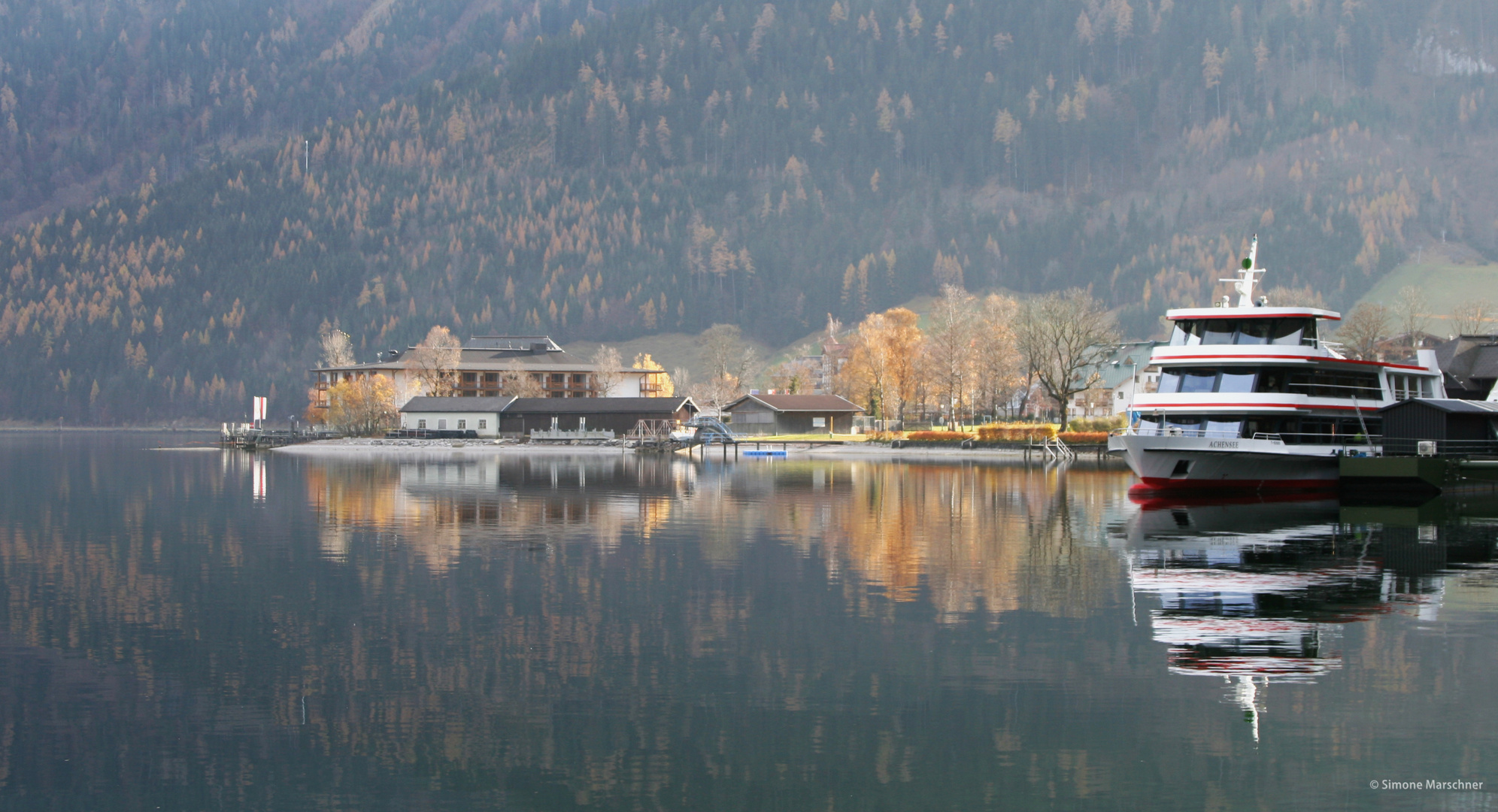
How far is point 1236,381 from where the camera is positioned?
57.8 meters

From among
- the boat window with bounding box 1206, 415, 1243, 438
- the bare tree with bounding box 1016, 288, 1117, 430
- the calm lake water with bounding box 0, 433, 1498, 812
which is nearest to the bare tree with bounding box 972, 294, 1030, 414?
the bare tree with bounding box 1016, 288, 1117, 430

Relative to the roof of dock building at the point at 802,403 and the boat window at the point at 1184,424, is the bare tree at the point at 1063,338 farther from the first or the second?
the boat window at the point at 1184,424

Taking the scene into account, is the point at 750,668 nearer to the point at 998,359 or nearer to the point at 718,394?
the point at 998,359

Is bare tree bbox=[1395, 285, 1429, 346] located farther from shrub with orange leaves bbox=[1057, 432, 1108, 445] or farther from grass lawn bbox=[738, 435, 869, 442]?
grass lawn bbox=[738, 435, 869, 442]

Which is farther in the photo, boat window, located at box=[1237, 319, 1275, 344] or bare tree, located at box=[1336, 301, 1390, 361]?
bare tree, located at box=[1336, 301, 1390, 361]

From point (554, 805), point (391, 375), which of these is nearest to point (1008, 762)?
point (554, 805)

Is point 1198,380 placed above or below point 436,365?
below

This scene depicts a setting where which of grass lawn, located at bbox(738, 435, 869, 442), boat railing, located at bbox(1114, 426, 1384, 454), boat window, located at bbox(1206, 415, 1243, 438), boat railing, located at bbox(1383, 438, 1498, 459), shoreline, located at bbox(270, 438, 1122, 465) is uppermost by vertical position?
boat window, located at bbox(1206, 415, 1243, 438)

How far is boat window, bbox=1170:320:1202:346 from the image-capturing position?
5934 centimetres

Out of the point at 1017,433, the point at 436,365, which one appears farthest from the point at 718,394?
the point at 1017,433

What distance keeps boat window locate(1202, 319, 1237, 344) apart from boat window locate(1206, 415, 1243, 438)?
12.1ft

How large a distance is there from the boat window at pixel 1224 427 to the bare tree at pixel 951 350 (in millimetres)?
75203

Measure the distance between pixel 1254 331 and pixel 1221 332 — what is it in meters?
1.49

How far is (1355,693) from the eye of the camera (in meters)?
21.0
